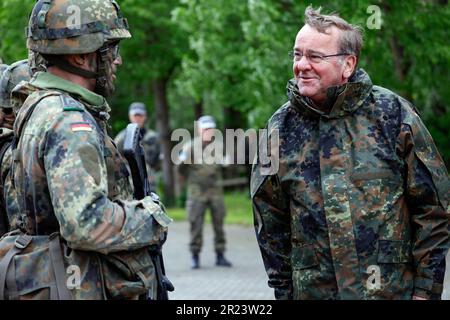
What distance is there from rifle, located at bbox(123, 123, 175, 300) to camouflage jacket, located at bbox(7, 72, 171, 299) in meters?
0.26

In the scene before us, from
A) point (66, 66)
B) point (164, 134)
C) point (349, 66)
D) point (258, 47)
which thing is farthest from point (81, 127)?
point (164, 134)

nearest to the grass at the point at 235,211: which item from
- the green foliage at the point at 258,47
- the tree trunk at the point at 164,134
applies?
the tree trunk at the point at 164,134

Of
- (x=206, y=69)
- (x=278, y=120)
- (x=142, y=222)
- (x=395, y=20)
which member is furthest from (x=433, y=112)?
(x=142, y=222)

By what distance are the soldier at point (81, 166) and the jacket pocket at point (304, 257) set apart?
0.84 meters

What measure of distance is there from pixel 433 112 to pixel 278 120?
1252 cm

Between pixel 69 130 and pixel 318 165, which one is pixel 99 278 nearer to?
pixel 69 130

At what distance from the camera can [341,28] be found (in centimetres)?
463

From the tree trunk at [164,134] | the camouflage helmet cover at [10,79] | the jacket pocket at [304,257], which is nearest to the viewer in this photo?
the jacket pocket at [304,257]

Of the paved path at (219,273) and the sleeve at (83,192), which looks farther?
the paved path at (219,273)

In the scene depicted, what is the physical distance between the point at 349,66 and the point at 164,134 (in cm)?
2312

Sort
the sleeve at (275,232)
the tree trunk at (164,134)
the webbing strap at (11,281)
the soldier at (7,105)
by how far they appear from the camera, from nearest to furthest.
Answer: the webbing strap at (11,281)
the sleeve at (275,232)
the soldier at (7,105)
the tree trunk at (164,134)

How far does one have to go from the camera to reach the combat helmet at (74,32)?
13.3 ft

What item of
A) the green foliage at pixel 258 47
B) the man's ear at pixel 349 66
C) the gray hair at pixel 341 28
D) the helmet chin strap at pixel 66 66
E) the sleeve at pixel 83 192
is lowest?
the green foliage at pixel 258 47

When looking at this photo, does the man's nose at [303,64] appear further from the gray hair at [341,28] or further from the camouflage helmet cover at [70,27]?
the camouflage helmet cover at [70,27]
